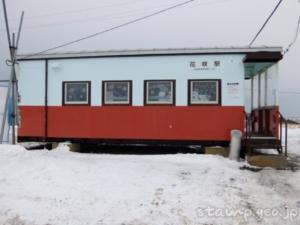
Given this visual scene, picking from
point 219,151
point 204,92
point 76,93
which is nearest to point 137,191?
point 219,151

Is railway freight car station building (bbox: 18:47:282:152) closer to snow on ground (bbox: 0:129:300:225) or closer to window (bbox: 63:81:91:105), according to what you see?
window (bbox: 63:81:91:105)

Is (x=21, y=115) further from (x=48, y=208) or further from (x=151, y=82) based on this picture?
(x=48, y=208)

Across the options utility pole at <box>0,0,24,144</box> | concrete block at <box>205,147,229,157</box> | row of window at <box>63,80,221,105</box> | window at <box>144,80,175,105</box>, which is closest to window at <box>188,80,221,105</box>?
row of window at <box>63,80,221,105</box>

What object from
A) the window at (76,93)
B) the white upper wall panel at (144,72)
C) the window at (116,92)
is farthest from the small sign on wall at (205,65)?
the window at (76,93)

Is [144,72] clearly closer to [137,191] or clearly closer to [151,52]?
[151,52]

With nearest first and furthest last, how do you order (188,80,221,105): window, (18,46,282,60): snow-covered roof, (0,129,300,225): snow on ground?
1. (0,129,300,225): snow on ground
2. (18,46,282,60): snow-covered roof
3. (188,80,221,105): window

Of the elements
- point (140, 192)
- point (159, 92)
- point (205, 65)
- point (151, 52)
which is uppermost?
point (151, 52)

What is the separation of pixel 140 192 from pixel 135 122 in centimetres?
521

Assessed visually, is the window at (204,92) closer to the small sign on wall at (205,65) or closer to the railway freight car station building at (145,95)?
the railway freight car station building at (145,95)

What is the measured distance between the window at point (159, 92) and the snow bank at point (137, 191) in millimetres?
2476

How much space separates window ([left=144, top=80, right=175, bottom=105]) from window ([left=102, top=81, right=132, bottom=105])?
1.94 feet

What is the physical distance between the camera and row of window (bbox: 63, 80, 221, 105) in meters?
13.0

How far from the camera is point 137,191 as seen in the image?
27.7ft

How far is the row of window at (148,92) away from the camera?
13031 millimetres
